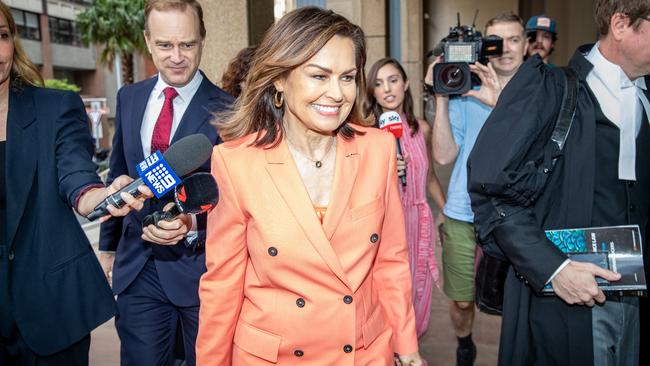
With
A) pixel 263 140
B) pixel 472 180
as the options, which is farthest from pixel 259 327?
pixel 472 180

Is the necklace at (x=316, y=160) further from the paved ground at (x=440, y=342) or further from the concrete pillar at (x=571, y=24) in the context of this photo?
the concrete pillar at (x=571, y=24)

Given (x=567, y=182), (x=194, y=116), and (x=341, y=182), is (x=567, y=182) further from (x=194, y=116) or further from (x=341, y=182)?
(x=194, y=116)

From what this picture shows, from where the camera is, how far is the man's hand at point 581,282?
2.12 m

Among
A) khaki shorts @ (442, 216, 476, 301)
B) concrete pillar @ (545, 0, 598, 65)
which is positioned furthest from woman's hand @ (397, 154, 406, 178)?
concrete pillar @ (545, 0, 598, 65)

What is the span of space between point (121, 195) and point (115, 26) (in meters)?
38.0

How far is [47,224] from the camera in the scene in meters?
2.28

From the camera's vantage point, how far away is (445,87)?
3633 mm

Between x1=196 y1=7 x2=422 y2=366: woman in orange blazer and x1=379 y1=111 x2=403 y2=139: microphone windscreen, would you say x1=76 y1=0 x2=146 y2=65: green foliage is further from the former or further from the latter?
x1=196 y1=7 x2=422 y2=366: woman in orange blazer

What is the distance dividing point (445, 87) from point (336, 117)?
183 centimetres

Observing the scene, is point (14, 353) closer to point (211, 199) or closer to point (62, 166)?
point (62, 166)

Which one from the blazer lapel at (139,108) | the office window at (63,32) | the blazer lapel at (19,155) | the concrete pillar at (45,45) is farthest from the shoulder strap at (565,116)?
the office window at (63,32)

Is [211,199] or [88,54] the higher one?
[88,54]

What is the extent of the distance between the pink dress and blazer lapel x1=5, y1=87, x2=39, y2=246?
2.33m

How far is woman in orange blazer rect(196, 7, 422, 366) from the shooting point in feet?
6.36
